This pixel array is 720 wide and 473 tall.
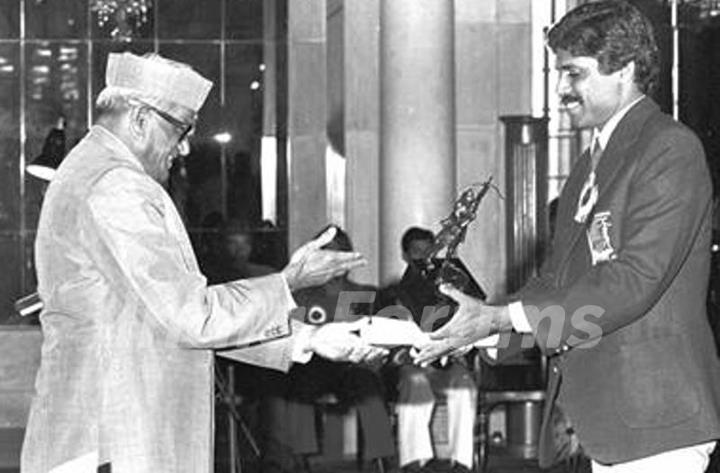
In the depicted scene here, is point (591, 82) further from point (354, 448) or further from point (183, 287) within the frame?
point (354, 448)

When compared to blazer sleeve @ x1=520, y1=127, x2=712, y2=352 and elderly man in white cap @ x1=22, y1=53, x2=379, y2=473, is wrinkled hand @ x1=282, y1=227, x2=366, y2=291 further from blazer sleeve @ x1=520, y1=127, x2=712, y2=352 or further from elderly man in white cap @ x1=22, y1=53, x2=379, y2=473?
blazer sleeve @ x1=520, y1=127, x2=712, y2=352

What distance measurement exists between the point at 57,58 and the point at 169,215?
11934 millimetres

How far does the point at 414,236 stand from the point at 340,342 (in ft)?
25.4

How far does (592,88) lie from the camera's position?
17.6 ft

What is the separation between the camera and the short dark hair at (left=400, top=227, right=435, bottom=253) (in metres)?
13.4

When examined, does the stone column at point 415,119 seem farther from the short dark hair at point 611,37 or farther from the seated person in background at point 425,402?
the short dark hair at point 611,37

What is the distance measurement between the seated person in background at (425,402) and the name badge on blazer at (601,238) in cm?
774

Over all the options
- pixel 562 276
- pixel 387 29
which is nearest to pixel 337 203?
pixel 387 29

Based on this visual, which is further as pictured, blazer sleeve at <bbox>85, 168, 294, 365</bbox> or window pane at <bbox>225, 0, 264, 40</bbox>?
window pane at <bbox>225, 0, 264, 40</bbox>

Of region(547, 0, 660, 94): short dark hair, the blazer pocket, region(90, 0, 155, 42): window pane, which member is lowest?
the blazer pocket

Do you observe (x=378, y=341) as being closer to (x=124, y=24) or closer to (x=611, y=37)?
(x=611, y=37)

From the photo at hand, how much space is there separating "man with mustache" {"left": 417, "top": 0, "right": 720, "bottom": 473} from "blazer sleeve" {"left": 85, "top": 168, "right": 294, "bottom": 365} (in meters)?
0.52

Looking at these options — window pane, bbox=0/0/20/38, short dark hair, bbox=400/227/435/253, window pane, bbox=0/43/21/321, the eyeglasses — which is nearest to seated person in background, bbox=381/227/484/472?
short dark hair, bbox=400/227/435/253

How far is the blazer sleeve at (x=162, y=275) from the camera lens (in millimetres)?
5082
